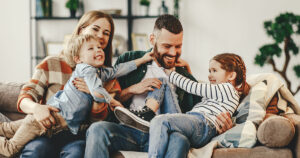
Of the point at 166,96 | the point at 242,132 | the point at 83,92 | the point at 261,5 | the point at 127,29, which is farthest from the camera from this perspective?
the point at 127,29

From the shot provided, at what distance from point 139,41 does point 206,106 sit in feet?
7.75

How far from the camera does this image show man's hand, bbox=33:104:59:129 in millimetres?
1732

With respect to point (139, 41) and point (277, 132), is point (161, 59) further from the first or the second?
point (139, 41)

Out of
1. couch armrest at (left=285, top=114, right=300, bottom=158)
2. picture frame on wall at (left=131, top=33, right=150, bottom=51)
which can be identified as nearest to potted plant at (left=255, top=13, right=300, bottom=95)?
picture frame on wall at (left=131, top=33, right=150, bottom=51)

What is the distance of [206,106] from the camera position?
189 centimetres

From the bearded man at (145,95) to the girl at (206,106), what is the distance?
0.05 metres

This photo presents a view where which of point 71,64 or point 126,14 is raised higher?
point 126,14

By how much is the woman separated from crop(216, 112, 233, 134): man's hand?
722 millimetres

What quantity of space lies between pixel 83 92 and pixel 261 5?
9.17 ft

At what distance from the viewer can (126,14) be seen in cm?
434

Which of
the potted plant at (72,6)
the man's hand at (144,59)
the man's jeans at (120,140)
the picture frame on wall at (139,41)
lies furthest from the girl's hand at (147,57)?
the potted plant at (72,6)

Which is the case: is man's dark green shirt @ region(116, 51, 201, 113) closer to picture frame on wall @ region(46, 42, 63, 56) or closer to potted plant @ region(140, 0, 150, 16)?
potted plant @ region(140, 0, 150, 16)

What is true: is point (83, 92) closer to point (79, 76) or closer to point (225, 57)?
point (79, 76)

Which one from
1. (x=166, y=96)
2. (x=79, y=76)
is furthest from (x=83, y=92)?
(x=166, y=96)
